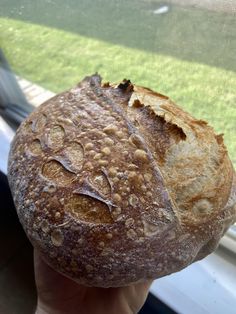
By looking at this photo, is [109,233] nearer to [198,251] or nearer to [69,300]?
[198,251]

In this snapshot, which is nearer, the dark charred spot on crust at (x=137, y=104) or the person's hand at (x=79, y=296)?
the dark charred spot on crust at (x=137, y=104)

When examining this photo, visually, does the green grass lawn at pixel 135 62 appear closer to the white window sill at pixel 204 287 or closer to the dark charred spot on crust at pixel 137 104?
the white window sill at pixel 204 287

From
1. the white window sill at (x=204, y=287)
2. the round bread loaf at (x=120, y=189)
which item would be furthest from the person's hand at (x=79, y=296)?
the round bread loaf at (x=120, y=189)

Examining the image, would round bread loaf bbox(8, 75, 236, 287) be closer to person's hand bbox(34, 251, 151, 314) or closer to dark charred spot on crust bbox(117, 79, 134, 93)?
dark charred spot on crust bbox(117, 79, 134, 93)

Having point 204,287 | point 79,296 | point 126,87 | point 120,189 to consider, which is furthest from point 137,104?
point 204,287

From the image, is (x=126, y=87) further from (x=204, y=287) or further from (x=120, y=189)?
(x=204, y=287)
